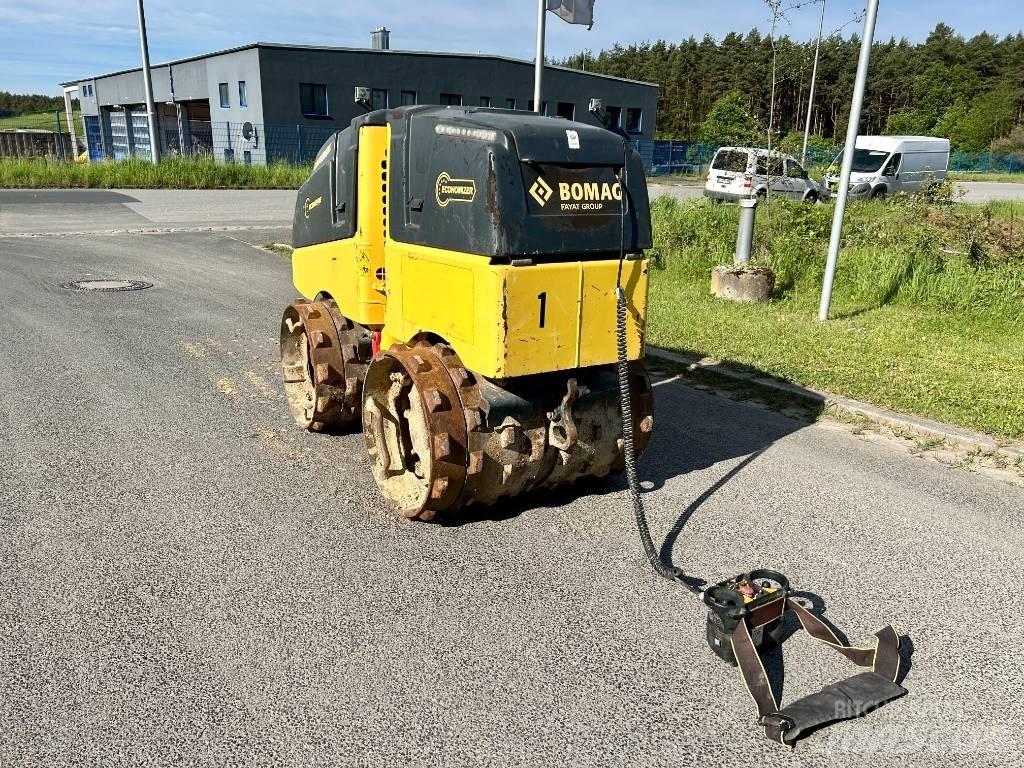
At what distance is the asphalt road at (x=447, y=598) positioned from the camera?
297cm

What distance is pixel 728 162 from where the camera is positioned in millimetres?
23844

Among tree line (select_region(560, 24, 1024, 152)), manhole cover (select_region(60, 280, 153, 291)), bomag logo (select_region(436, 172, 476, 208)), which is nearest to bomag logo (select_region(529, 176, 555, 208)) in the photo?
bomag logo (select_region(436, 172, 476, 208))

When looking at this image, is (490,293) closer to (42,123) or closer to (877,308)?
(877,308)

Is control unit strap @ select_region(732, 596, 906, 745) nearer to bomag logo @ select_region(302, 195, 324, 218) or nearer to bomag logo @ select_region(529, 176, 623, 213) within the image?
bomag logo @ select_region(529, 176, 623, 213)

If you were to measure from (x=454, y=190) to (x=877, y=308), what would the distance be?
7.43 meters

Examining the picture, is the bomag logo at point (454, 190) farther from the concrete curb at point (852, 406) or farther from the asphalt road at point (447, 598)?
the concrete curb at point (852, 406)

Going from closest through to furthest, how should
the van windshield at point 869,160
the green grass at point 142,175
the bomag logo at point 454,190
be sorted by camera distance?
1. the bomag logo at point 454,190
2. the green grass at point 142,175
3. the van windshield at point 869,160

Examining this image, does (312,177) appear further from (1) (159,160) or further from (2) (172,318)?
(1) (159,160)

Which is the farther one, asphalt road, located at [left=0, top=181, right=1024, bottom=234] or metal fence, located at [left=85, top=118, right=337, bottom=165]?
metal fence, located at [left=85, top=118, right=337, bottom=165]

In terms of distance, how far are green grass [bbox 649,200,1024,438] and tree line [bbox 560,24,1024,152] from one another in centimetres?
5946

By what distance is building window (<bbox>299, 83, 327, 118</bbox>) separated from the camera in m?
A: 36.1

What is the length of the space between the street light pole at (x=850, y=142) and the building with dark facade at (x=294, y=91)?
26187mm

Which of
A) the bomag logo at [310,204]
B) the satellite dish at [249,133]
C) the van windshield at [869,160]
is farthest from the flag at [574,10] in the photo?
the satellite dish at [249,133]

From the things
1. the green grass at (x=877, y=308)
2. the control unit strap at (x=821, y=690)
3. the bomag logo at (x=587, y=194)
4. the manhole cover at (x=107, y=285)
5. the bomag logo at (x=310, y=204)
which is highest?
the bomag logo at (x=587, y=194)
